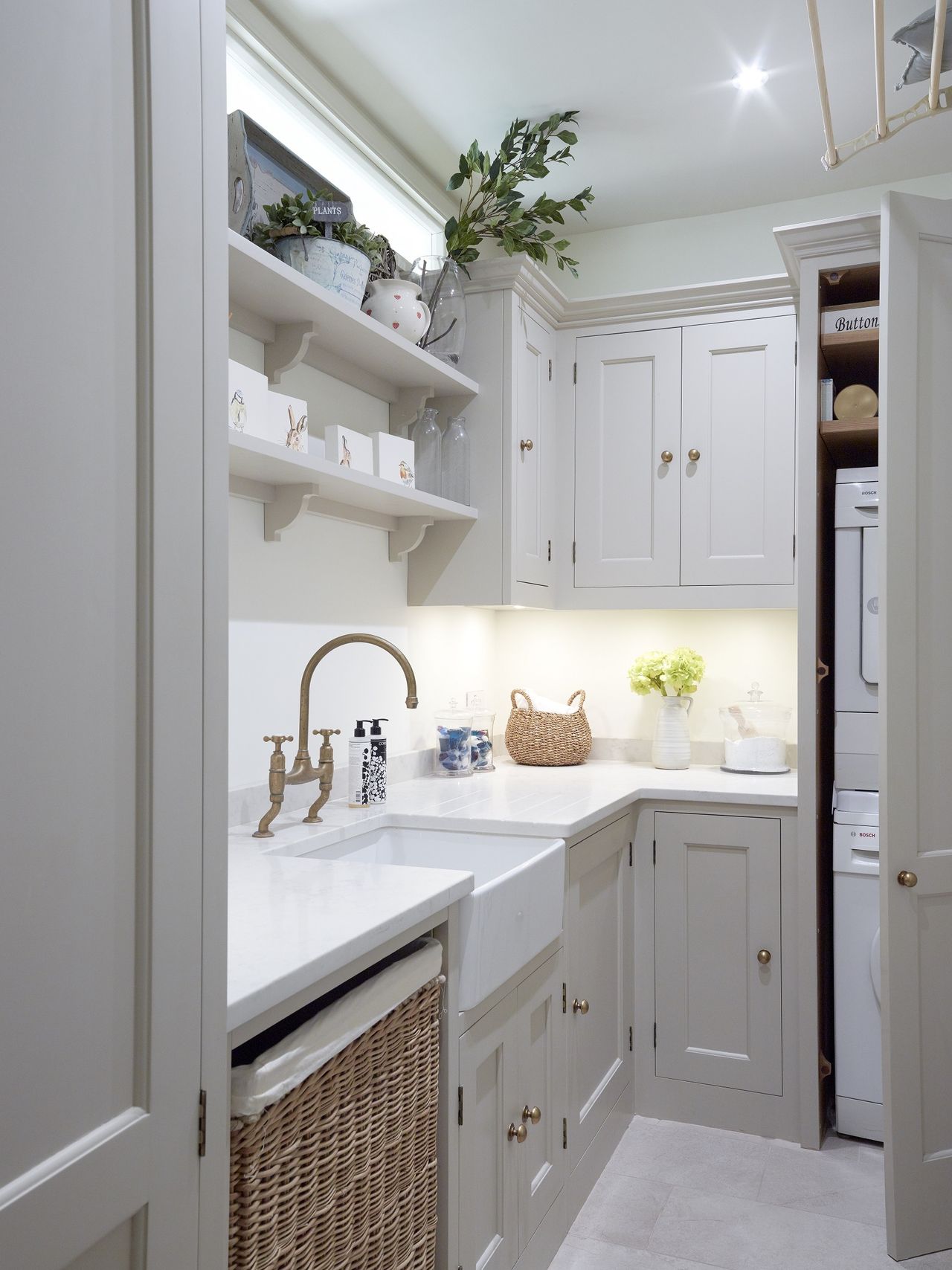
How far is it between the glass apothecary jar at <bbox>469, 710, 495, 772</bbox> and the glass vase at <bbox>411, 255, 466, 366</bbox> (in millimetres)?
1090

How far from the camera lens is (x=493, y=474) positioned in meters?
2.80

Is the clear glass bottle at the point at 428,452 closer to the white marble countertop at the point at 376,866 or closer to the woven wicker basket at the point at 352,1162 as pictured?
Answer: the white marble countertop at the point at 376,866

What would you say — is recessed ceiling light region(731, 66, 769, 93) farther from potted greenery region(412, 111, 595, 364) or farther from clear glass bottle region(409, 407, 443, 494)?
clear glass bottle region(409, 407, 443, 494)

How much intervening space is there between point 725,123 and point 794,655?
159cm

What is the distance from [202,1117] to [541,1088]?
1.23 meters

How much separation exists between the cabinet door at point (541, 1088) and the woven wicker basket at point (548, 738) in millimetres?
1114

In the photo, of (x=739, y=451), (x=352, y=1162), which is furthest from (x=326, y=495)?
(x=352, y=1162)

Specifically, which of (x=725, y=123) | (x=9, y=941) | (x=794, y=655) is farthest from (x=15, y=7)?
(x=794, y=655)

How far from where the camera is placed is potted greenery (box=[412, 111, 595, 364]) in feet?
8.70

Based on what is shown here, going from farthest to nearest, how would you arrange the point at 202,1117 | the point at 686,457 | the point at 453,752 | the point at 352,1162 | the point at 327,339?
the point at 686,457 < the point at 453,752 < the point at 327,339 < the point at 352,1162 < the point at 202,1117

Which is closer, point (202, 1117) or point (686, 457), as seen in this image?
point (202, 1117)

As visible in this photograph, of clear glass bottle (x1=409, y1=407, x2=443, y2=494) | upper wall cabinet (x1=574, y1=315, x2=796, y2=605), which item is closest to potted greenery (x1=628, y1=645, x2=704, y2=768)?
upper wall cabinet (x1=574, y1=315, x2=796, y2=605)

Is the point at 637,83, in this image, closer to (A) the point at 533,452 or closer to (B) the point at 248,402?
(A) the point at 533,452

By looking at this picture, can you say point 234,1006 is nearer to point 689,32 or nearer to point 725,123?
point 689,32
